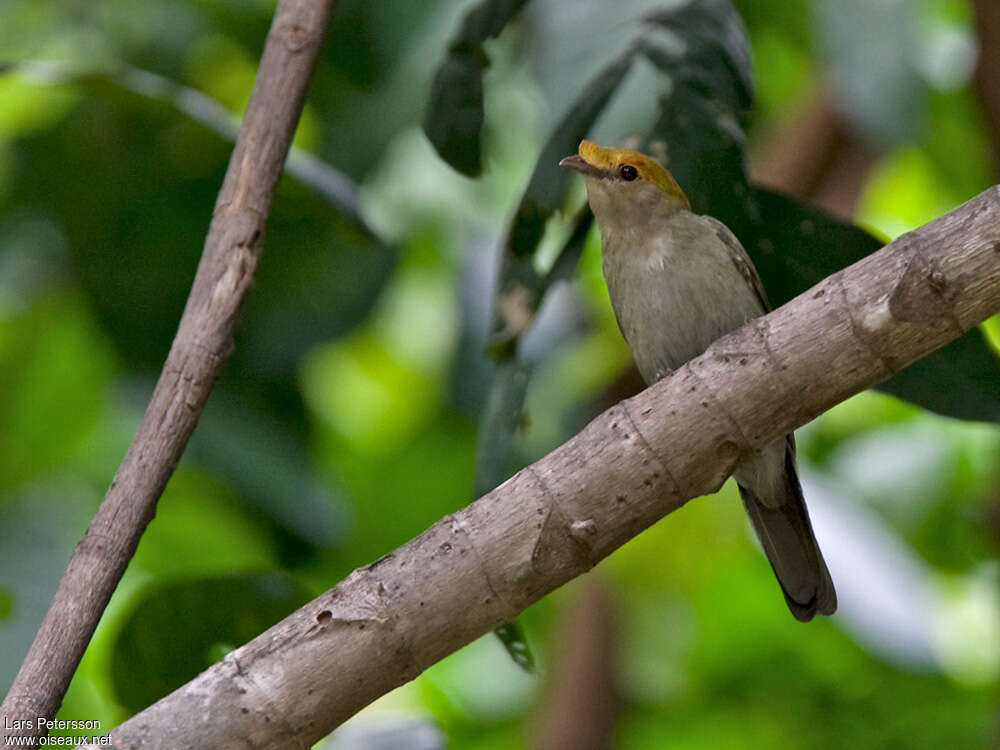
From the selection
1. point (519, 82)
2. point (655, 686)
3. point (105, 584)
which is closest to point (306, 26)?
point (105, 584)

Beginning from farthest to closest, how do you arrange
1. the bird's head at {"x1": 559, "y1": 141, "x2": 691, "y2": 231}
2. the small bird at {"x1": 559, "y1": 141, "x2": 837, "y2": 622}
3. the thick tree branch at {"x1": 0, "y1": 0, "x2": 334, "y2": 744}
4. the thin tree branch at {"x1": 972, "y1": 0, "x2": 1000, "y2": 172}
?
1. the thin tree branch at {"x1": 972, "y1": 0, "x2": 1000, "y2": 172}
2. the bird's head at {"x1": 559, "y1": 141, "x2": 691, "y2": 231}
3. the small bird at {"x1": 559, "y1": 141, "x2": 837, "y2": 622}
4. the thick tree branch at {"x1": 0, "y1": 0, "x2": 334, "y2": 744}

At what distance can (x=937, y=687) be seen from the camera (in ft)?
15.6

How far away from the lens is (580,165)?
10.9 feet

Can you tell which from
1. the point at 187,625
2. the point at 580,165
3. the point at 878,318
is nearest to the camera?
the point at 878,318

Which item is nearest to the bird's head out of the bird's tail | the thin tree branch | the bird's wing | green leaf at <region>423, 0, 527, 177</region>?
the bird's wing

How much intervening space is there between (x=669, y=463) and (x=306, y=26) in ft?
4.99

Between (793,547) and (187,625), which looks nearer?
(187,625)

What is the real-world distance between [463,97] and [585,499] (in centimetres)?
152

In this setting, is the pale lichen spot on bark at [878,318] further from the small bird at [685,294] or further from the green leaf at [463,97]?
the green leaf at [463,97]

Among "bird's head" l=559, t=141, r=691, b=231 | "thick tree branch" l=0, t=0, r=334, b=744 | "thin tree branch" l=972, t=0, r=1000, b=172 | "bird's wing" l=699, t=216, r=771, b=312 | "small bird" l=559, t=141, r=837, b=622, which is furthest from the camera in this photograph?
"thin tree branch" l=972, t=0, r=1000, b=172

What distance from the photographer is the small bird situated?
10.4ft

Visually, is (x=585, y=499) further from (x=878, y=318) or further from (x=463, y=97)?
(x=463, y=97)

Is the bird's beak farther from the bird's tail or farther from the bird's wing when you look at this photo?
the bird's tail

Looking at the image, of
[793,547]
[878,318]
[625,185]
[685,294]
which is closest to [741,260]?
[685,294]
